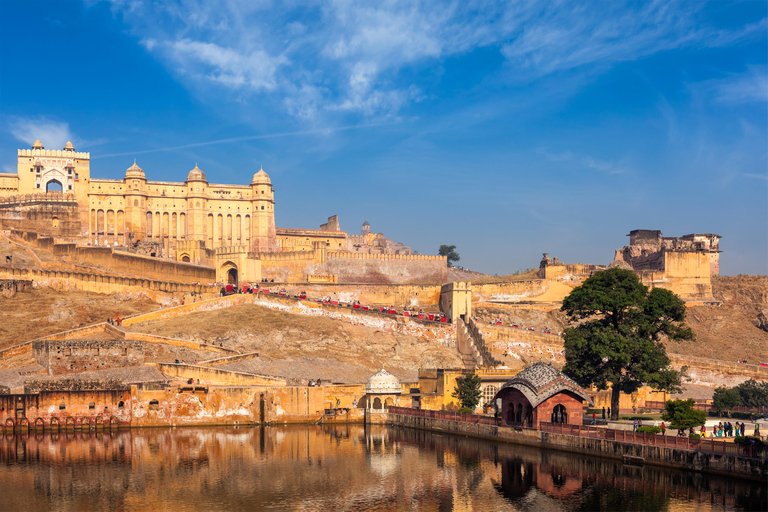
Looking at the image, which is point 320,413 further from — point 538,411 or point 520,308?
point 520,308

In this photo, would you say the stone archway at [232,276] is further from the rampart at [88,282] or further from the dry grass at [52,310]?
the dry grass at [52,310]

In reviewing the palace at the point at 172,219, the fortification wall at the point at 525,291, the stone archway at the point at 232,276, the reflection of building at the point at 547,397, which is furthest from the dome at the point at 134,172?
the reflection of building at the point at 547,397

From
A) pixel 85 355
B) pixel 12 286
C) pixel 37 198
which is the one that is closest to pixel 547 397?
pixel 85 355

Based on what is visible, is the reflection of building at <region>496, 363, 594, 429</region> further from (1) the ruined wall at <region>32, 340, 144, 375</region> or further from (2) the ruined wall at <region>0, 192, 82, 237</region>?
(2) the ruined wall at <region>0, 192, 82, 237</region>

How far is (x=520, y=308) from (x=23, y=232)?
42301 millimetres

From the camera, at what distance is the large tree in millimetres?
33281

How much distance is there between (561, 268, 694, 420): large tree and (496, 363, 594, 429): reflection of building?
3.54m

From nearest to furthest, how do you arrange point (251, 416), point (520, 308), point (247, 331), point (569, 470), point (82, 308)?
point (569, 470)
point (251, 416)
point (247, 331)
point (82, 308)
point (520, 308)

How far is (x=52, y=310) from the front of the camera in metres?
48.7

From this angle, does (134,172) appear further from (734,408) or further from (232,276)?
(734,408)

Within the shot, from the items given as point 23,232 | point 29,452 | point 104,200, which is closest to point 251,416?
point 29,452

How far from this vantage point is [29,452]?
28.5 meters

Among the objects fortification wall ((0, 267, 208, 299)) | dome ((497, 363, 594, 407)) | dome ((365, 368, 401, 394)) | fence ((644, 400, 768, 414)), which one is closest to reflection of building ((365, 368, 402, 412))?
dome ((365, 368, 401, 394))

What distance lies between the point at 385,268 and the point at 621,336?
3922 centimetres
